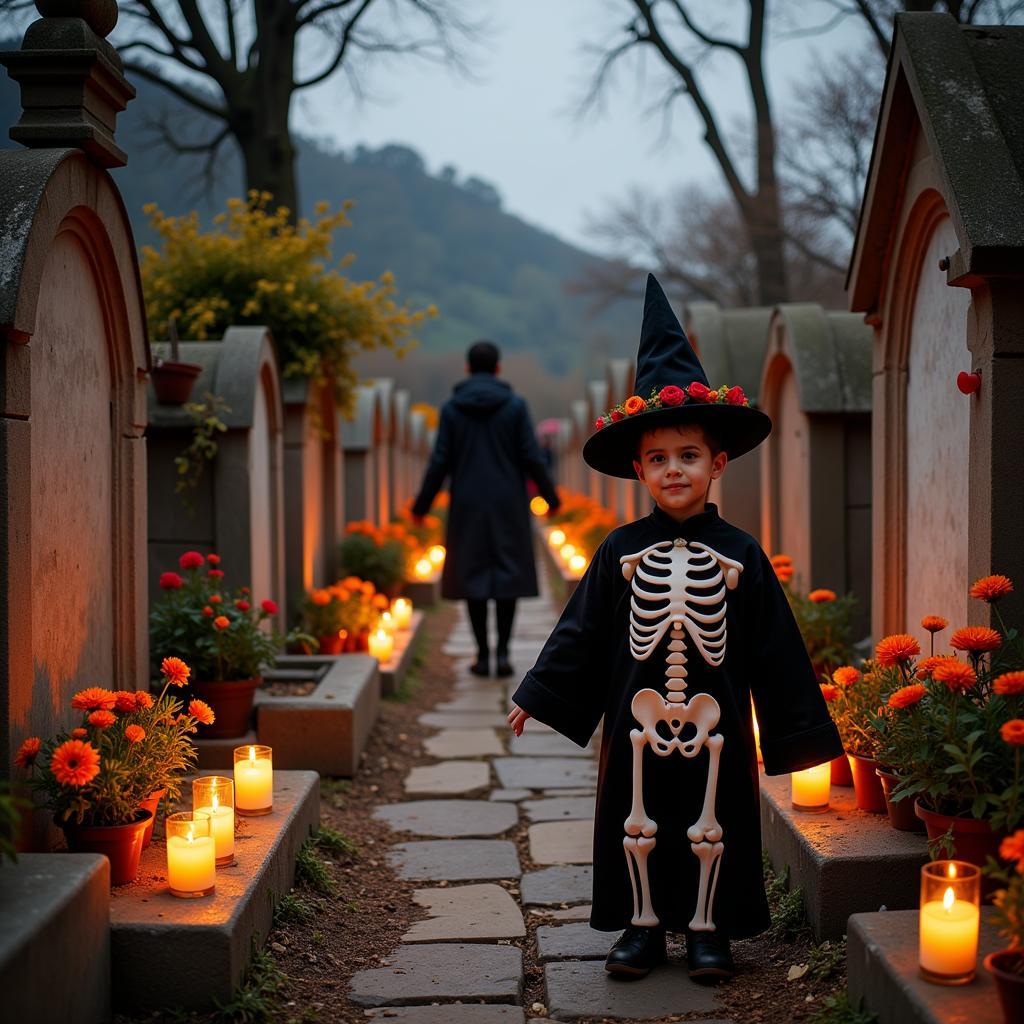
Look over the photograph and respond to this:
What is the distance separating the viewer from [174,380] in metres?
6.45

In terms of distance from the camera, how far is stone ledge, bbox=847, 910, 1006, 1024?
2.57 meters

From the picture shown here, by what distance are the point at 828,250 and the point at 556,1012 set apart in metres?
20.4

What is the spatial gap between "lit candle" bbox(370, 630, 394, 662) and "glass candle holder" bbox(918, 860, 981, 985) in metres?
5.20

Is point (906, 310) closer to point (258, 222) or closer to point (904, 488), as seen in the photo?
point (904, 488)

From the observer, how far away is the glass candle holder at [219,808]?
3.63m

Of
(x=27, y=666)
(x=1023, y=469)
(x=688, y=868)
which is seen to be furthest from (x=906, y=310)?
(x=27, y=666)

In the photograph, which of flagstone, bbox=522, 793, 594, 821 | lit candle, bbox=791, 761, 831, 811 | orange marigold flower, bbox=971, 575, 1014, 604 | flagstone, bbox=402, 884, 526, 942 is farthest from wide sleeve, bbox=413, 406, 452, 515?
orange marigold flower, bbox=971, 575, 1014, 604

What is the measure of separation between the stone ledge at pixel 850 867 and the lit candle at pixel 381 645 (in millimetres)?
4129

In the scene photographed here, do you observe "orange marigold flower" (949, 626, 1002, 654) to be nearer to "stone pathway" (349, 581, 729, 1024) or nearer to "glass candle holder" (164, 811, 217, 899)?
"stone pathway" (349, 581, 729, 1024)

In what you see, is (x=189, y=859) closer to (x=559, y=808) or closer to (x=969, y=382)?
(x=559, y=808)

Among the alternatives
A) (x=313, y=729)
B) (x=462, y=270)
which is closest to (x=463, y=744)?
(x=313, y=729)

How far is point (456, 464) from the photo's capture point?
28.6 feet

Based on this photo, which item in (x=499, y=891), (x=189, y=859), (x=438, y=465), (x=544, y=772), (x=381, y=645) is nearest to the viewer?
(x=189, y=859)

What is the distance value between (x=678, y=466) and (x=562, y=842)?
216cm
